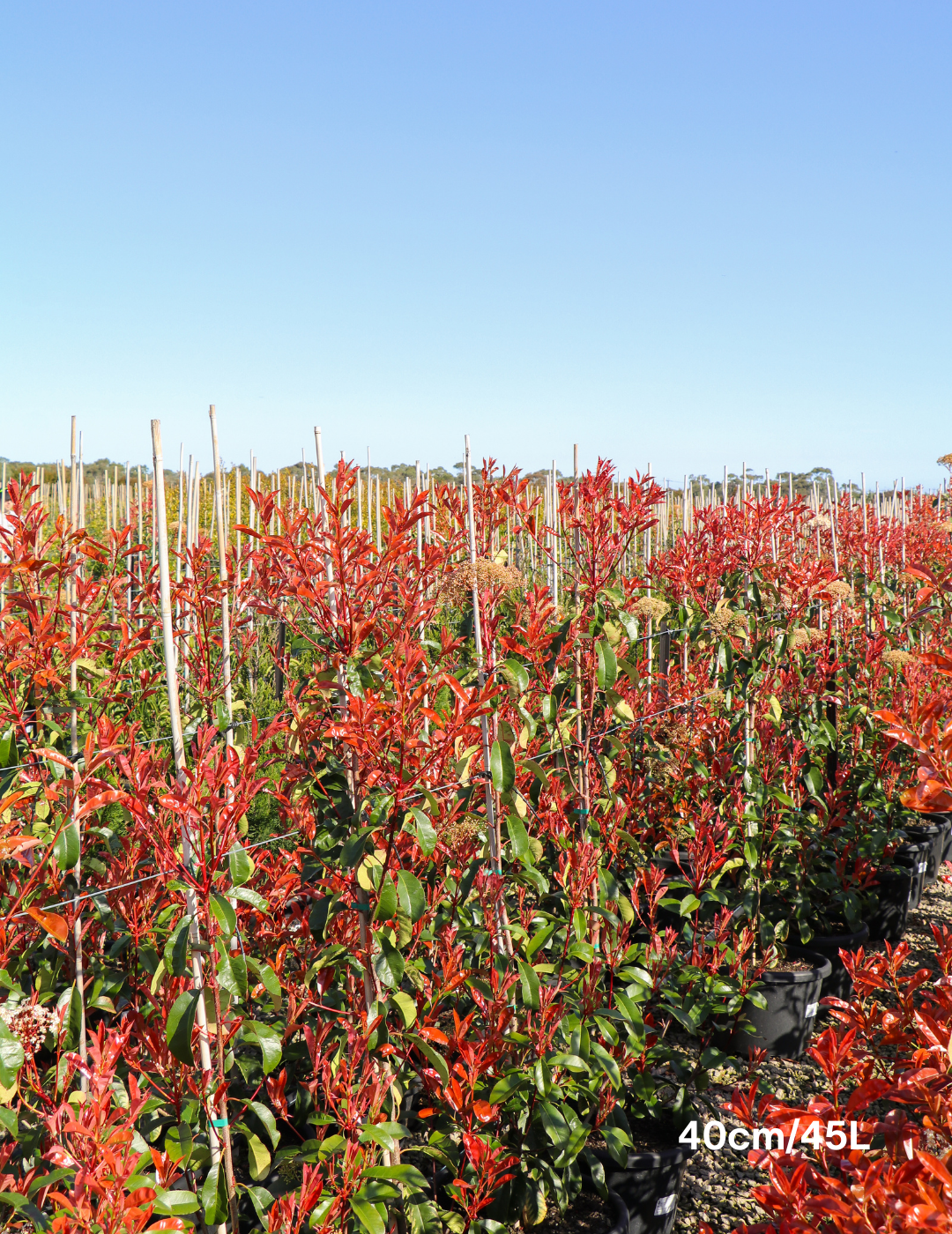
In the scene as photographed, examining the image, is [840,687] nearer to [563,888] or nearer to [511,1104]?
[563,888]

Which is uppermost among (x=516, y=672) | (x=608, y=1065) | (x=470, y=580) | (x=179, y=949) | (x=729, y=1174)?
(x=470, y=580)

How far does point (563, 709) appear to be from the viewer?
248 cm

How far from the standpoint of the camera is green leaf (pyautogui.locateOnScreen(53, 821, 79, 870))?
5.31 ft

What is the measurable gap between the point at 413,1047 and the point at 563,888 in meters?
0.55

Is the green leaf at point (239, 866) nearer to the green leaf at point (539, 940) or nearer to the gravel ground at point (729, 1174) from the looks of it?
the green leaf at point (539, 940)

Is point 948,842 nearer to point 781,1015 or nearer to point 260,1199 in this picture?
point 781,1015

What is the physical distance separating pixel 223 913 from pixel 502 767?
70cm

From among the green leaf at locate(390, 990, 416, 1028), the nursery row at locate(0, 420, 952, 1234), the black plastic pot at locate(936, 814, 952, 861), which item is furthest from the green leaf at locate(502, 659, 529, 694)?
the black plastic pot at locate(936, 814, 952, 861)

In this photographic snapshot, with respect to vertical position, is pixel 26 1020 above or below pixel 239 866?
below

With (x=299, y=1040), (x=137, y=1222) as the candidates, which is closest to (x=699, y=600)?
(x=299, y=1040)

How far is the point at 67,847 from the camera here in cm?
165

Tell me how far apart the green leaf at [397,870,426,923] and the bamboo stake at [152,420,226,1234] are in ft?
1.24

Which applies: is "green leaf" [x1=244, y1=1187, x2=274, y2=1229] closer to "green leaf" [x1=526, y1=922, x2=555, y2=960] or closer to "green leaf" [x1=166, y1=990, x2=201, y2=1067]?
"green leaf" [x1=166, y1=990, x2=201, y2=1067]

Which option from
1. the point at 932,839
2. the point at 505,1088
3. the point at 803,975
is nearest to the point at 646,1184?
the point at 505,1088
